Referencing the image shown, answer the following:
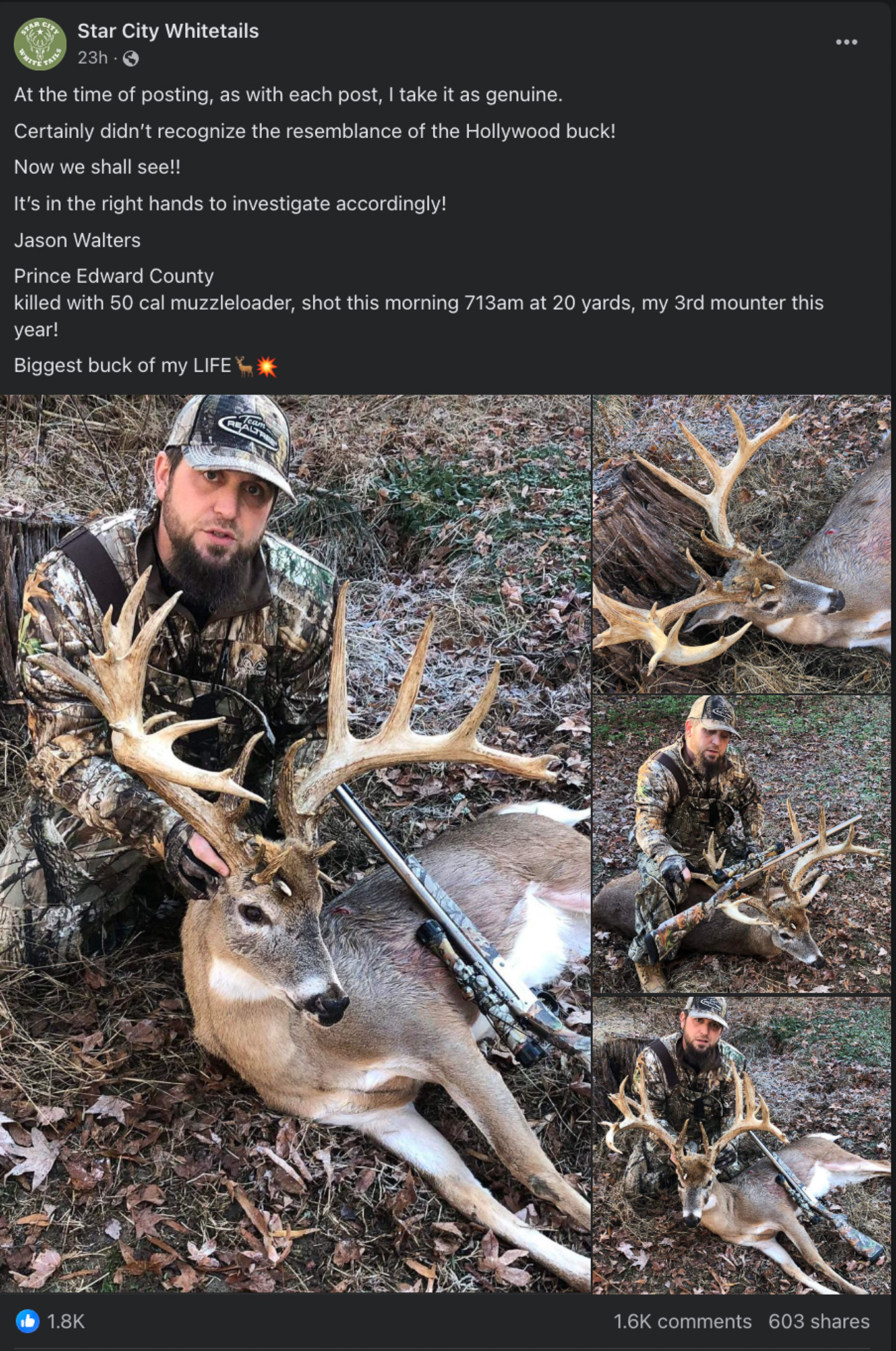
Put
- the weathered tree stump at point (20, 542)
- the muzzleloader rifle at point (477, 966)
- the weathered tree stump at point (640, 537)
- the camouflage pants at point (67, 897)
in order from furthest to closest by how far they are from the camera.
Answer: the weathered tree stump at point (20, 542), the camouflage pants at point (67, 897), the muzzleloader rifle at point (477, 966), the weathered tree stump at point (640, 537)

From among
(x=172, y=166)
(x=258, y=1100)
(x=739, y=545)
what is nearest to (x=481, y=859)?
(x=258, y=1100)

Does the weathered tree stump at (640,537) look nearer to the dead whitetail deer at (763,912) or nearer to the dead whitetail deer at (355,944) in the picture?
the dead whitetail deer at (355,944)

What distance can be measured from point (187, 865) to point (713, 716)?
2145 millimetres

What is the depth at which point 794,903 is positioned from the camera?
4.16 m

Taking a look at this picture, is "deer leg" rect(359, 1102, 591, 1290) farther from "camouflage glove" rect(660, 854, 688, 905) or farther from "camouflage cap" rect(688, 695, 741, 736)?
"camouflage cap" rect(688, 695, 741, 736)

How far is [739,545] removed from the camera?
447 centimetres

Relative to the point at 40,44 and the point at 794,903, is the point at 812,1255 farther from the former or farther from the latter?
the point at 40,44

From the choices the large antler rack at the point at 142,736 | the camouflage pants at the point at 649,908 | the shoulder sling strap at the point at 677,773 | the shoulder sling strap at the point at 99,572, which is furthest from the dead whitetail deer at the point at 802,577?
the shoulder sling strap at the point at 99,572

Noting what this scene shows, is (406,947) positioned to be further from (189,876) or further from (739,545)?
(739,545)

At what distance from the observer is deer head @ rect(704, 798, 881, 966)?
4125 mm

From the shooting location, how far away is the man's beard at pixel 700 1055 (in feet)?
13.7

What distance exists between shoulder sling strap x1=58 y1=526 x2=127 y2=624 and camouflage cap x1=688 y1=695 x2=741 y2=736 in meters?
2.42

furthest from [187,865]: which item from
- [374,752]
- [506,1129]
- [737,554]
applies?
[737,554]

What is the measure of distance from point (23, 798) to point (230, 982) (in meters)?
1.66
